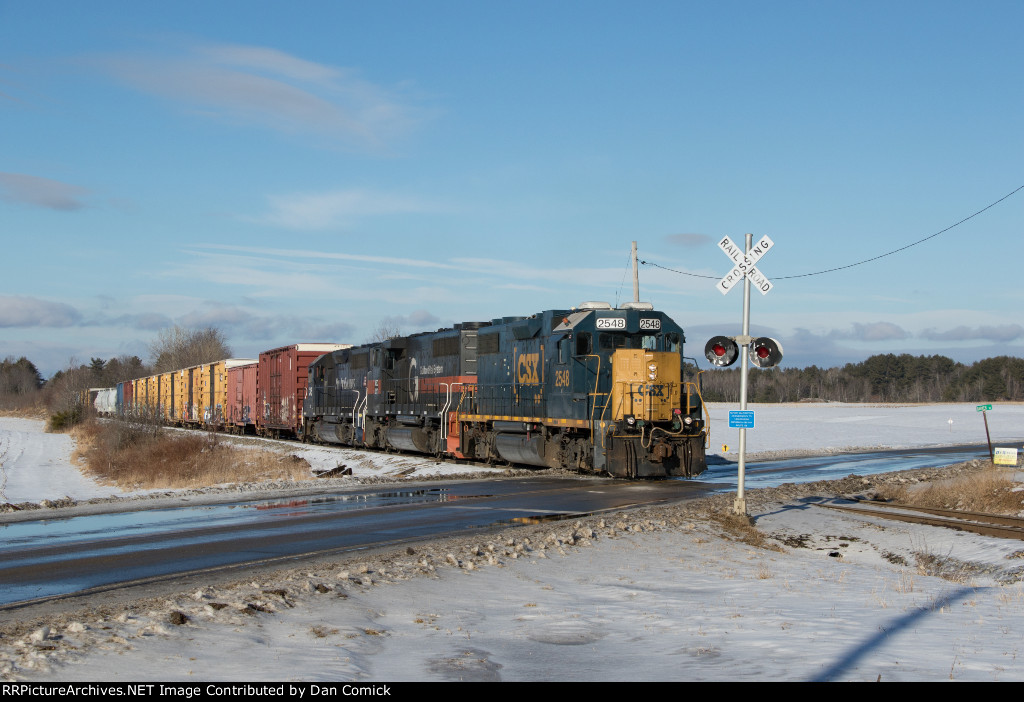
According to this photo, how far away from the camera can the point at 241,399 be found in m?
53.9

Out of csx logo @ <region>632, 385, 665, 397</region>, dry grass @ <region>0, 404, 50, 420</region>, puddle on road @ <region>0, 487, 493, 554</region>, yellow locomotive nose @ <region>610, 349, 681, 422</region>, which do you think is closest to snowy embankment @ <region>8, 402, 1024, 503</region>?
yellow locomotive nose @ <region>610, 349, 681, 422</region>

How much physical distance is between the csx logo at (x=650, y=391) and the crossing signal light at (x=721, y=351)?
20.8ft

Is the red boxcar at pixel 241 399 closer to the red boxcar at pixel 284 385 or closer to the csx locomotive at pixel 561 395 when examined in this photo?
the red boxcar at pixel 284 385

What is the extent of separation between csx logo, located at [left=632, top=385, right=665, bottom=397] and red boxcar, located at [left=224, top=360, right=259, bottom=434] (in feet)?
111

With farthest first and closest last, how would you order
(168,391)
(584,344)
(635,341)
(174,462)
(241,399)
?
1. (168,391)
2. (241,399)
3. (174,462)
4. (635,341)
5. (584,344)

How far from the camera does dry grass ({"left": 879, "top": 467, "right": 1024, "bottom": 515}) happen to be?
18728mm

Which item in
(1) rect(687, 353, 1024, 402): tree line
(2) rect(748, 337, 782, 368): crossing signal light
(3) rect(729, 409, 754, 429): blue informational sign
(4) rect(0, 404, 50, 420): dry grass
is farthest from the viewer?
(1) rect(687, 353, 1024, 402): tree line

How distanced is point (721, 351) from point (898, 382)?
174m

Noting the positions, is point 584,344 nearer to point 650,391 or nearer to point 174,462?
point 650,391

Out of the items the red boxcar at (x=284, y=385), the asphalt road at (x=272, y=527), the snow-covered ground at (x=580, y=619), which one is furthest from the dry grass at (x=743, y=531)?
the red boxcar at (x=284, y=385)

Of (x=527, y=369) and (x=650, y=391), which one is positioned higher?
(x=527, y=369)

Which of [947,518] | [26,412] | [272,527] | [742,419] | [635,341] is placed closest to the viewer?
[272,527]

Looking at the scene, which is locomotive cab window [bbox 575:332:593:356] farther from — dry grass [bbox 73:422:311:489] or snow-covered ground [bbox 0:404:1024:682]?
dry grass [bbox 73:422:311:489]

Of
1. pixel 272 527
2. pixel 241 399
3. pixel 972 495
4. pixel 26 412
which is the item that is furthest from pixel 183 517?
pixel 26 412
